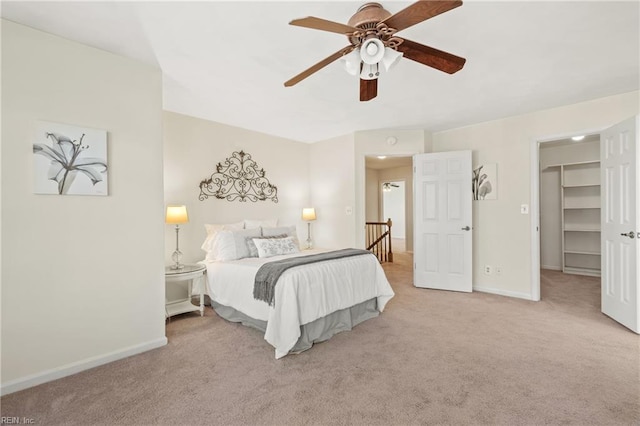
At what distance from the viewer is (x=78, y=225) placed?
224 cm

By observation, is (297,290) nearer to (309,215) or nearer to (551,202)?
(309,215)

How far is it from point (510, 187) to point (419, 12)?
133 inches

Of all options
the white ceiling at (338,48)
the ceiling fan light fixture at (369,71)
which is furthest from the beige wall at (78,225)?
the ceiling fan light fixture at (369,71)

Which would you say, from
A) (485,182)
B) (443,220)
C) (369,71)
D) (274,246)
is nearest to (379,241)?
(443,220)

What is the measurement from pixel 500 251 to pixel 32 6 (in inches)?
206

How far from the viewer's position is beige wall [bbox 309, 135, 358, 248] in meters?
4.77

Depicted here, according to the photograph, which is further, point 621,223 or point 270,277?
point 621,223

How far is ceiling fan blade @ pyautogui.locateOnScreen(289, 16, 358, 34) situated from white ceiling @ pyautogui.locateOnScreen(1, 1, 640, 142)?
1.07 ft

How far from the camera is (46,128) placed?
2115 millimetres

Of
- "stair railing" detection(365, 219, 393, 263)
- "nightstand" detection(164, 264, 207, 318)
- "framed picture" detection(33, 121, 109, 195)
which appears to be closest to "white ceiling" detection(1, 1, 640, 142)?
"framed picture" detection(33, 121, 109, 195)

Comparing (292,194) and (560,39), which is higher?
(560,39)

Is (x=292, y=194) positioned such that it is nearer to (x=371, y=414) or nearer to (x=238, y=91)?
(x=238, y=91)

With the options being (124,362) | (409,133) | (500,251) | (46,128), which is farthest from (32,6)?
(500,251)

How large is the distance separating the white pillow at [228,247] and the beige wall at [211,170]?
1.58ft
